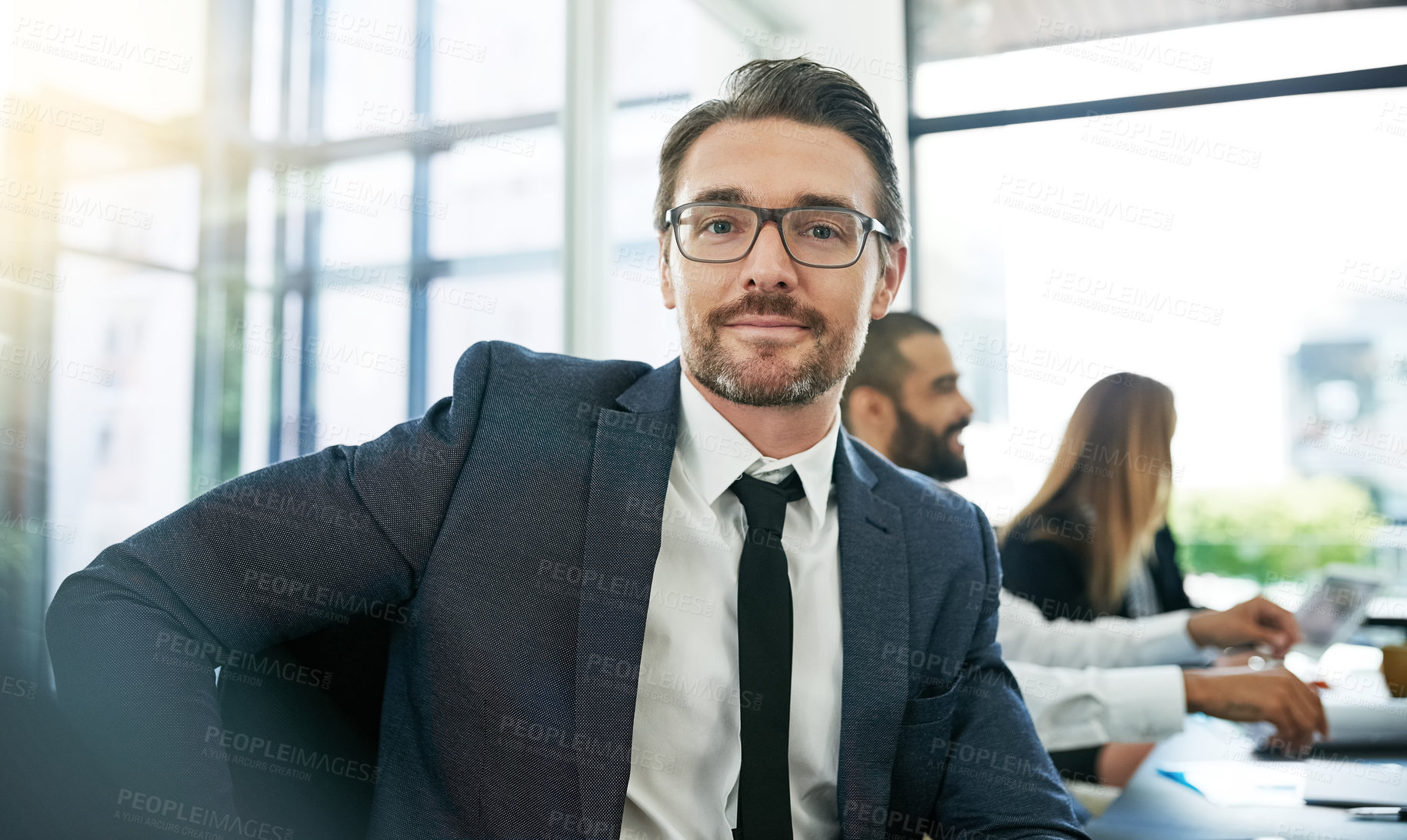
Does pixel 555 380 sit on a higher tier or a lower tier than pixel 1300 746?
higher

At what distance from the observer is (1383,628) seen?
314 centimetres

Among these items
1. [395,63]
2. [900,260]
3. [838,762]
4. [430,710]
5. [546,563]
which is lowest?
[838,762]

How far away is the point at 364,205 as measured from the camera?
128 inches

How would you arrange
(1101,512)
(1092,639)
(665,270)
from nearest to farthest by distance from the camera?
(665,270)
(1092,639)
(1101,512)

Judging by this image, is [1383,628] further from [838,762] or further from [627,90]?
[627,90]

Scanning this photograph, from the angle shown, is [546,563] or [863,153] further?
[863,153]

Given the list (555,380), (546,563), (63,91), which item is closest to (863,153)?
(555,380)

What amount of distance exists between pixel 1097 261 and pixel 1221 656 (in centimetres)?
178

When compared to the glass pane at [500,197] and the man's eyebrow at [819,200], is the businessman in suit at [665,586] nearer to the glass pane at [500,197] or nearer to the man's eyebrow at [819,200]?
the man's eyebrow at [819,200]

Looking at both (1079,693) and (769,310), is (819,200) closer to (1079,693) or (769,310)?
(769,310)

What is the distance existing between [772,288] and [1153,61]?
3.18m

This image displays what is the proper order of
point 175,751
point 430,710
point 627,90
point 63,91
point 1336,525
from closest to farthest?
point 175,751 < point 430,710 < point 63,91 < point 1336,525 < point 627,90

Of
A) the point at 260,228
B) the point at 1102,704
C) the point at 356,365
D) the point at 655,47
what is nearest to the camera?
the point at 1102,704

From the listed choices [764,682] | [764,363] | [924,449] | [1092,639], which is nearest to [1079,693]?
[1092,639]
